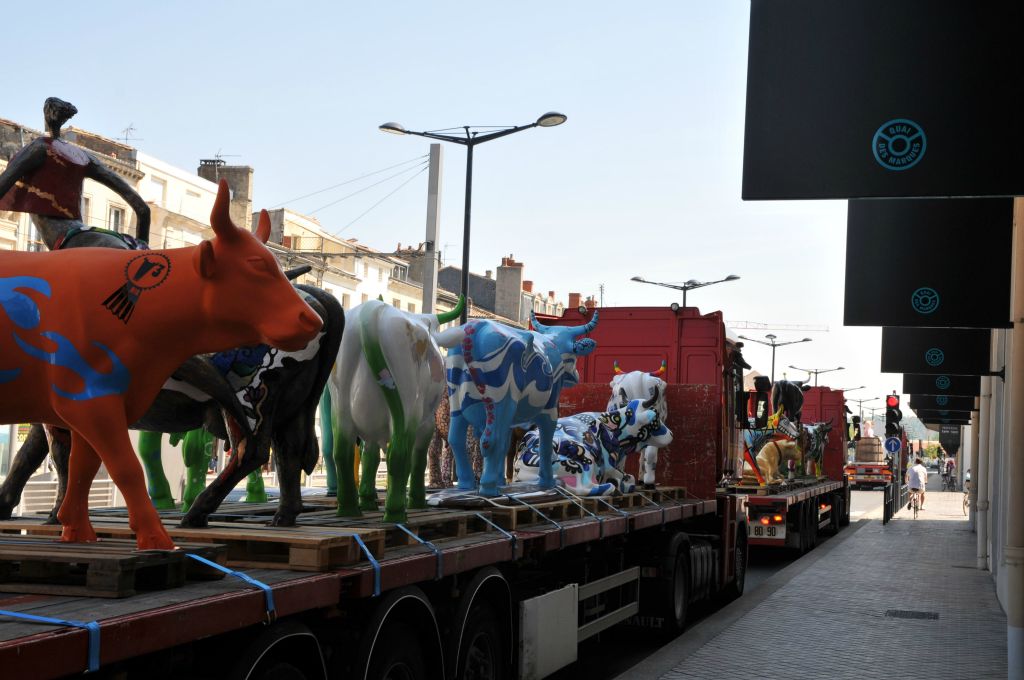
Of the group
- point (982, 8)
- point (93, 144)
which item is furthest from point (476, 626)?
point (93, 144)

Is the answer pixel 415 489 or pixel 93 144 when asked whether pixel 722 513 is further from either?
pixel 93 144

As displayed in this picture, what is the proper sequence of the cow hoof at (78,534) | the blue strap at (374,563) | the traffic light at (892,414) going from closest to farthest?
the cow hoof at (78,534), the blue strap at (374,563), the traffic light at (892,414)

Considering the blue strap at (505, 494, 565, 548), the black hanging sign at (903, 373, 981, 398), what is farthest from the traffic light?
the blue strap at (505, 494, 565, 548)

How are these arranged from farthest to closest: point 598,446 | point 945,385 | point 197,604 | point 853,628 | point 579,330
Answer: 1. point 945,385
2. point 853,628
3. point 598,446
4. point 579,330
5. point 197,604

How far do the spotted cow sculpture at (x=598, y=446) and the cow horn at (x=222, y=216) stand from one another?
6559 millimetres

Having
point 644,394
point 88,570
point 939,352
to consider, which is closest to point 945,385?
point 939,352

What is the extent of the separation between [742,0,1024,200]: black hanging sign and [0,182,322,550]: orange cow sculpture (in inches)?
91.7

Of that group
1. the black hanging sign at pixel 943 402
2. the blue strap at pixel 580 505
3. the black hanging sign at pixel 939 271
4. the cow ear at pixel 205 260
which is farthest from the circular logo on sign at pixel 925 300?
the black hanging sign at pixel 943 402

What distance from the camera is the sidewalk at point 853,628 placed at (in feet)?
34.2

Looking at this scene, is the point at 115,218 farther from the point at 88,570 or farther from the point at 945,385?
the point at 88,570

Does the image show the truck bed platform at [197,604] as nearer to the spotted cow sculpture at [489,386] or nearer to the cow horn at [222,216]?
the cow horn at [222,216]

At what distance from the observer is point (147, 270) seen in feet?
17.1

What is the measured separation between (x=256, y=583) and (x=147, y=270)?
4.90 ft

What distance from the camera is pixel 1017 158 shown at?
5031 mm
